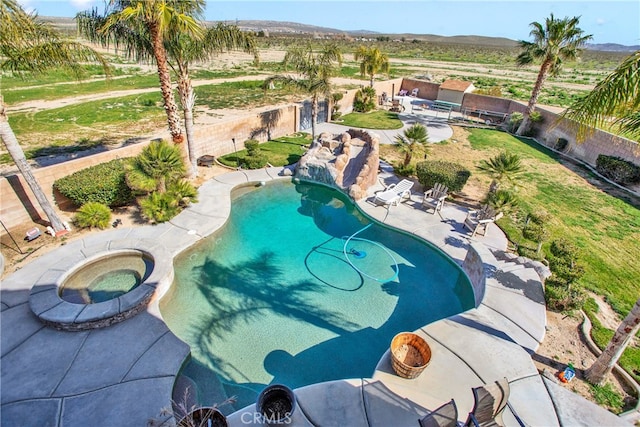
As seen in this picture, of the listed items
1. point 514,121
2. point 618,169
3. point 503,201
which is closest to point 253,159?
point 503,201

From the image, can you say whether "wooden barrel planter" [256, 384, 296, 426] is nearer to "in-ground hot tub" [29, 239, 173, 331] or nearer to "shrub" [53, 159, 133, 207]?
"in-ground hot tub" [29, 239, 173, 331]

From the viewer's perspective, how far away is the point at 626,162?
1723cm

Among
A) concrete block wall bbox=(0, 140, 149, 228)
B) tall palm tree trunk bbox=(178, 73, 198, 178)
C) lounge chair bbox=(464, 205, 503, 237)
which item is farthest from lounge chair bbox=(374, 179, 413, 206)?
concrete block wall bbox=(0, 140, 149, 228)

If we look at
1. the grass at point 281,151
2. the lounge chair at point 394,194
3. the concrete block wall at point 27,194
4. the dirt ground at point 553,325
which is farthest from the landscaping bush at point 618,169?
the concrete block wall at point 27,194

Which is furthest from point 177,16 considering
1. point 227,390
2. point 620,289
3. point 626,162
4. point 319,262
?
point 626,162

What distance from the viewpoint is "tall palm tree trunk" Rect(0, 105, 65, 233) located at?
956 cm

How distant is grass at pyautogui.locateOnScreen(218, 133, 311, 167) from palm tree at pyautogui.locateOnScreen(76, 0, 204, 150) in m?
5.55

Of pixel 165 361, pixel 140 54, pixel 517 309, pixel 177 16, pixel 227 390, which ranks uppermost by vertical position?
pixel 177 16

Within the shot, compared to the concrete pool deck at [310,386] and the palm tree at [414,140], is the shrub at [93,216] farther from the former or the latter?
the palm tree at [414,140]

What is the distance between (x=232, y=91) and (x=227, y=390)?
35153mm

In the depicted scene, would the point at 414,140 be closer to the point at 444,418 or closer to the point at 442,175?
the point at 442,175

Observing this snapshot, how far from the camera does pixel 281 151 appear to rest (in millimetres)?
20328

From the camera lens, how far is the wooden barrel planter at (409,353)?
652 centimetres

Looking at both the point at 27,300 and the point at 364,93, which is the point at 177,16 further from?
the point at 364,93
